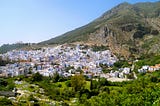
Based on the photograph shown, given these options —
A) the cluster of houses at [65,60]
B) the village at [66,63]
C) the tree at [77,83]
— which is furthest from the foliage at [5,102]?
the cluster of houses at [65,60]

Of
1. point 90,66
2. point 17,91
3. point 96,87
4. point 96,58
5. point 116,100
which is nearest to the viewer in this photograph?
point 116,100

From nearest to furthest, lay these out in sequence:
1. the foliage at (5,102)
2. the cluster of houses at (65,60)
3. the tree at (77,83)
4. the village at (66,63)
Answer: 1. the foliage at (5,102)
2. the tree at (77,83)
3. the village at (66,63)
4. the cluster of houses at (65,60)

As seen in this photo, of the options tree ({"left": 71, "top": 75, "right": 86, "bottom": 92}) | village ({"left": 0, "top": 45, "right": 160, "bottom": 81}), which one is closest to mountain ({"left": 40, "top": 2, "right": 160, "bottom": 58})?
village ({"left": 0, "top": 45, "right": 160, "bottom": 81})

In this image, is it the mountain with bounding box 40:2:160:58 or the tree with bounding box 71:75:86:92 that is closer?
the tree with bounding box 71:75:86:92

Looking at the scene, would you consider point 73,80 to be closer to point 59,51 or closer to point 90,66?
point 90,66

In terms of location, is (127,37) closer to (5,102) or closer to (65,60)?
(65,60)

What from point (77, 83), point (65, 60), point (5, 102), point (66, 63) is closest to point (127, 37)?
Answer: point (65, 60)

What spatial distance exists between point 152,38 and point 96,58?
40.8 m

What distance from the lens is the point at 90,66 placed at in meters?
122

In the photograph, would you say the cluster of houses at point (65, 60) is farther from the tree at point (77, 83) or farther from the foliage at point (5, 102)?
the foliage at point (5, 102)

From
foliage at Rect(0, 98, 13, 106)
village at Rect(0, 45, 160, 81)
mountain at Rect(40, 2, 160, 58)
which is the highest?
mountain at Rect(40, 2, 160, 58)

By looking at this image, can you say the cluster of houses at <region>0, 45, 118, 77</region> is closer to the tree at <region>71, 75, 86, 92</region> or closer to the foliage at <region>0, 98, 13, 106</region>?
the tree at <region>71, 75, 86, 92</region>

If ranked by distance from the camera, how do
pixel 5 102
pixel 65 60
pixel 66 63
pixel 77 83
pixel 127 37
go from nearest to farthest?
pixel 5 102 < pixel 77 83 < pixel 66 63 < pixel 65 60 < pixel 127 37

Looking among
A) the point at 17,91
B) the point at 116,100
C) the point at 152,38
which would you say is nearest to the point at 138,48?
the point at 152,38
